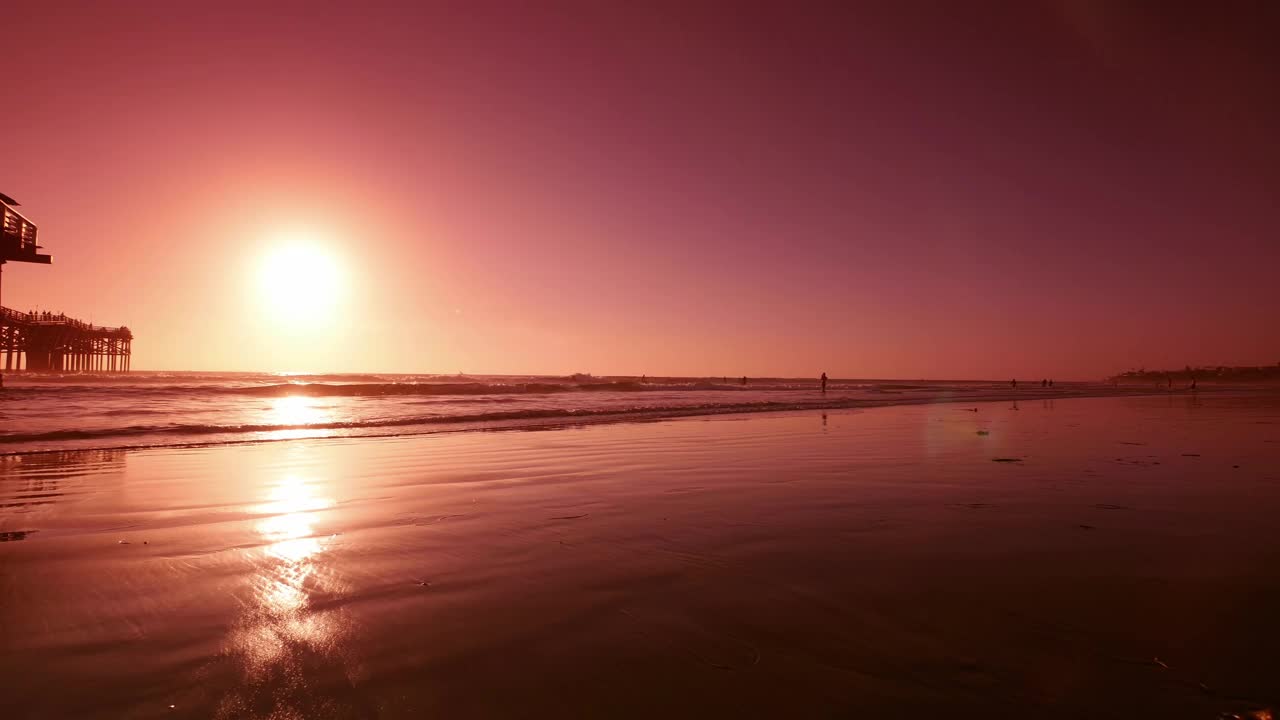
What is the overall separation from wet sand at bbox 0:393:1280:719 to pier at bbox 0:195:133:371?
141ft

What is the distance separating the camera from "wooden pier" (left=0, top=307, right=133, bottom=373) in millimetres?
56062

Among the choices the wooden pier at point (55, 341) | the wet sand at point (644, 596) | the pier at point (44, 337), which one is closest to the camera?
the wet sand at point (644, 596)

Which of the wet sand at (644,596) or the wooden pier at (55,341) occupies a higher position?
the wooden pier at (55,341)

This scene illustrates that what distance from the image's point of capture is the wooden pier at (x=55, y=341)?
184 ft

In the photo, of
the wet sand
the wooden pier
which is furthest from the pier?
the wet sand

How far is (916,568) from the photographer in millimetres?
4172

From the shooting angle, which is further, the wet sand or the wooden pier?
the wooden pier

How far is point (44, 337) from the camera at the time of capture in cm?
6288

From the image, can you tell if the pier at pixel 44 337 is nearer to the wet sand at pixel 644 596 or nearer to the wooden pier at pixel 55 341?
the wooden pier at pixel 55 341

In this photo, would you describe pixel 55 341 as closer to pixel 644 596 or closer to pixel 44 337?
pixel 44 337

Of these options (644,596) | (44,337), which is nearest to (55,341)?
(44,337)

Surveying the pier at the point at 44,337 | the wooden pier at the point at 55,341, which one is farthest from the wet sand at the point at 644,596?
the wooden pier at the point at 55,341

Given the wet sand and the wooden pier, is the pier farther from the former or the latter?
the wet sand

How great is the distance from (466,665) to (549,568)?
1.55 meters
